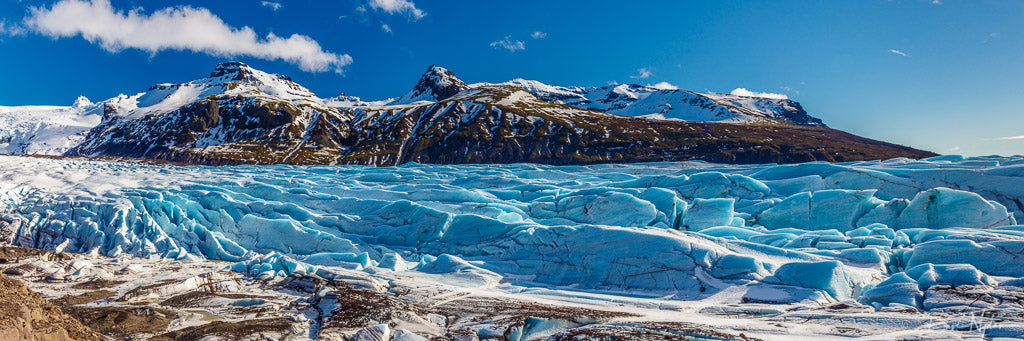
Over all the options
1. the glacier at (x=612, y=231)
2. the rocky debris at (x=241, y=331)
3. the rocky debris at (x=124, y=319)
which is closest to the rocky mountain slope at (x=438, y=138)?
the glacier at (x=612, y=231)

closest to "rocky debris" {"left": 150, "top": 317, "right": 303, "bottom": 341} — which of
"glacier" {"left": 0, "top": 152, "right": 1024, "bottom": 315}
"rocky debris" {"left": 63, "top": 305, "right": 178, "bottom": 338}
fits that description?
"rocky debris" {"left": 63, "top": 305, "right": 178, "bottom": 338}

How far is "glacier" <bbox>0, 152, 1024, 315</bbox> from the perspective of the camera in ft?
45.3

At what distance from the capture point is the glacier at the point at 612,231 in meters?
13.8

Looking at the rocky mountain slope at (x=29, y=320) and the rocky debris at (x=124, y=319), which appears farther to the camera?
the rocky debris at (x=124, y=319)

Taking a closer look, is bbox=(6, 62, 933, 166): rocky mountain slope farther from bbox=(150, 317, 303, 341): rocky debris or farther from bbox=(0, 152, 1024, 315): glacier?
bbox=(150, 317, 303, 341): rocky debris

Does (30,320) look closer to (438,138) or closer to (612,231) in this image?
(612,231)

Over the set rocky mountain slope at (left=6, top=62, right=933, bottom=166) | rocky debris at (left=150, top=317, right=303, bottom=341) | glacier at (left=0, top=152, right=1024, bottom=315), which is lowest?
rocky debris at (left=150, top=317, right=303, bottom=341)

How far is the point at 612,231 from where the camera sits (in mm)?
16797

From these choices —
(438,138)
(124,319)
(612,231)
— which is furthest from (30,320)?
(438,138)

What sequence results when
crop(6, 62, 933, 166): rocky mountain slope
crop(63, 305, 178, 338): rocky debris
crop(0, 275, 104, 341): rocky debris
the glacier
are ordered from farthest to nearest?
crop(6, 62, 933, 166): rocky mountain slope < the glacier < crop(63, 305, 178, 338): rocky debris < crop(0, 275, 104, 341): rocky debris

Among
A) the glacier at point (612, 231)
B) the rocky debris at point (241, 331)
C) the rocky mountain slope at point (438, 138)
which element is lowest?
the rocky debris at point (241, 331)

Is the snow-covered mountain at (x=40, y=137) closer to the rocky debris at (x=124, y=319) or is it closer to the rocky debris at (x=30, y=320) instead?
the rocky debris at (x=124, y=319)

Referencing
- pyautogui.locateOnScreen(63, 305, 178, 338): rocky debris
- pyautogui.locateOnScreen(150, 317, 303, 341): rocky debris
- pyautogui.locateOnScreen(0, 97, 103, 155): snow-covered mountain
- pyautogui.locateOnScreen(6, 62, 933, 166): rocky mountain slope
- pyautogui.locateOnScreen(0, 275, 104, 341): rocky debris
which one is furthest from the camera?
pyautogui.locateOnScreen(0, 97, 103, 155): snow-covered mountain

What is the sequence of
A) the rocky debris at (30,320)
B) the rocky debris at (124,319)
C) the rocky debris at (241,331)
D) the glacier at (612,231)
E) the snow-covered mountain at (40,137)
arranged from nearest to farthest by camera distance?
1. the rocky debris at (30,320)
2. the rocky debris at (241,331)
3. the rocky debris at (124,319)
4. the glacier at (612,231)
5. the snow-covered mountain at (40,137)
